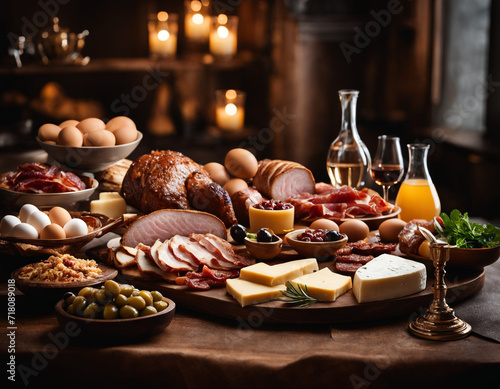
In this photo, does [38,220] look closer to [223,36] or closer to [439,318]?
[439,318]

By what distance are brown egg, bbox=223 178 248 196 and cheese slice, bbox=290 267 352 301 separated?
2.55ft

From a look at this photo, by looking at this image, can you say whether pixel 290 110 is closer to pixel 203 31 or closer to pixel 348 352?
pixel 203 31

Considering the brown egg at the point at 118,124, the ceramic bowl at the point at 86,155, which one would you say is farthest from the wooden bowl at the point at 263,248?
the brown egg at the point at 118,124

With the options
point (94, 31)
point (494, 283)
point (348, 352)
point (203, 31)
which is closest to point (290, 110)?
point (203, 31)

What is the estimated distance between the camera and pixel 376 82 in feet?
17.1

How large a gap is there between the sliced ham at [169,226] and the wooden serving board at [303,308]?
28 cm

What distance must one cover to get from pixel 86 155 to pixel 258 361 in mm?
1337

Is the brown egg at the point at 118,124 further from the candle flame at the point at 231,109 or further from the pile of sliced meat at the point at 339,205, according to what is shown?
the candle flame at the point at 231,109

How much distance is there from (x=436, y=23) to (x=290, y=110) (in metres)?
1.21

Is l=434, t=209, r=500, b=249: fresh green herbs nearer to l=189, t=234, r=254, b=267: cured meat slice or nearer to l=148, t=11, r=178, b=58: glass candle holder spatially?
l=189, t=234, r=254, b=267: cured meat slice

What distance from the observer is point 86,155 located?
2.53 metres

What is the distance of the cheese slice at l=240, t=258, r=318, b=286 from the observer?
1776 millimetres

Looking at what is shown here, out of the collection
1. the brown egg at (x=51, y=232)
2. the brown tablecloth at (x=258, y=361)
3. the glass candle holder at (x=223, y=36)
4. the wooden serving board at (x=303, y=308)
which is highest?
the glass candle holder at (x=223, y=36)

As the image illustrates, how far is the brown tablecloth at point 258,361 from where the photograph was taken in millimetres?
1481
